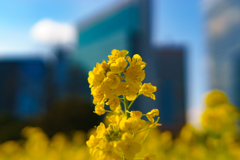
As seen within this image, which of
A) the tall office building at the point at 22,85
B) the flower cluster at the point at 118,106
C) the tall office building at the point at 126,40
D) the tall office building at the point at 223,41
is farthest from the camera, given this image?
the tall office building at the point at 223,41

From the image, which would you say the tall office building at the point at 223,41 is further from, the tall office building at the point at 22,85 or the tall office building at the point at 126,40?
the tall office building at the point at 22,85

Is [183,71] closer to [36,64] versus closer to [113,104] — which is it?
[36,64]

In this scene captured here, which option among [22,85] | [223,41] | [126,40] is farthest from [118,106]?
[223,41]

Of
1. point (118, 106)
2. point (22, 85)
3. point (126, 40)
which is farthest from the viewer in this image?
point (126, 40)

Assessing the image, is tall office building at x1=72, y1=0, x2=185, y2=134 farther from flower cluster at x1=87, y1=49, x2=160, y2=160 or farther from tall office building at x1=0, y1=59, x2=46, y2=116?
flower cluster at x1=87, y1=49, x2=160, y2=160

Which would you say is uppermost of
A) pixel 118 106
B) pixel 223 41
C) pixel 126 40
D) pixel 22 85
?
pixel 223 41

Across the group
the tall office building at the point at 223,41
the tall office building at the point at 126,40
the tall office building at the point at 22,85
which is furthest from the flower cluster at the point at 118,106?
the tall office building at the point at 223,41

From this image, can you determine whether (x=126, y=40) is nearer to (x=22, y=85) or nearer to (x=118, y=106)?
(x=22, y=85)
